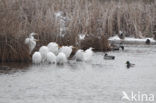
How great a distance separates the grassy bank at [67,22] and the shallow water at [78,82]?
1514 millimetres

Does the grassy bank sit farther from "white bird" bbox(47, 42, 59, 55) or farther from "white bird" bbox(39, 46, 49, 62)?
"white bird" bbox(47, 42, 59, 55)

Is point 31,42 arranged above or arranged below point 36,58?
above

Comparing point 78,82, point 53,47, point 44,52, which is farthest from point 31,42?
point 78,82

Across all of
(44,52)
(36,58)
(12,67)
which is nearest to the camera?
(12,67)

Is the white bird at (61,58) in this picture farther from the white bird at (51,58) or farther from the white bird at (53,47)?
the white bird at (53,47)

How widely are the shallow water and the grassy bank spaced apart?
1.51 metres

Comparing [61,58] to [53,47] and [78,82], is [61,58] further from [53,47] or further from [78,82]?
[78,82]

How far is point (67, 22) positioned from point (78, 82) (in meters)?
8.83

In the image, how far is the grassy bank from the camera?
18.7 metres

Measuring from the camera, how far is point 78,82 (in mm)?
15000

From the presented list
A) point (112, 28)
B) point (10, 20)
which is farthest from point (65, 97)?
point (112, 28)

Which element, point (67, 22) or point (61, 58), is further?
point (67, 22)

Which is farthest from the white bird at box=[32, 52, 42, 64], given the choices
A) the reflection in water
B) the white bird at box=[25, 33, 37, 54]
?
the white bird at box=[25, 33, 37, 54]

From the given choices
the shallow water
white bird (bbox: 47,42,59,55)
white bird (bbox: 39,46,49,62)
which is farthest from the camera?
white bird (bbox: 47,42,59,55)
